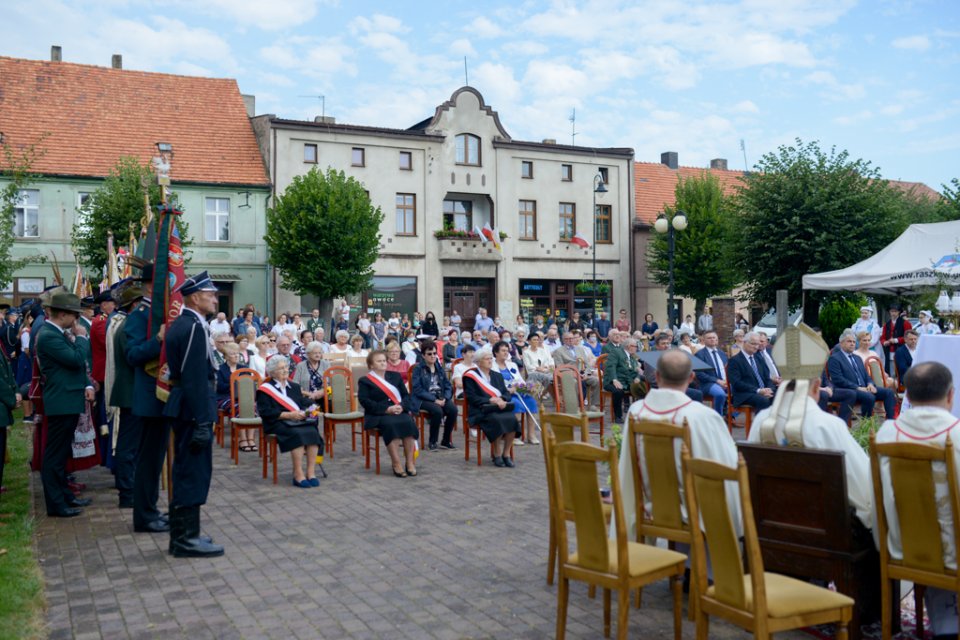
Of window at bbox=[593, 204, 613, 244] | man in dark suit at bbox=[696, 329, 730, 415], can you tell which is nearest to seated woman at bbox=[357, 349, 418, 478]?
man in dark suit at bbox=[696, 329, 730, 415]

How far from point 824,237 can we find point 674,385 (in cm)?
2249

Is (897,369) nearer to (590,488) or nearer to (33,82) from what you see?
(590,488)

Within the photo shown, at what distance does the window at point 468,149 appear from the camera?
3725cm

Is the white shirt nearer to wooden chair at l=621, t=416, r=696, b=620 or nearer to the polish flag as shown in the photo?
wooden chair at l=621, t=416, r=696, b=620

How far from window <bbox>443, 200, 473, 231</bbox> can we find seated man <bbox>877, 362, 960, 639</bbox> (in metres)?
33.2

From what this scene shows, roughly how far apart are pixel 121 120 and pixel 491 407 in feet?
93.0

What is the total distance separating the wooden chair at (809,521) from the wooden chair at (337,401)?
6.96 m

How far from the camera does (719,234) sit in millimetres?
38156

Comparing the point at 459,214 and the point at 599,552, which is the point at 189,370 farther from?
the point at 459,214

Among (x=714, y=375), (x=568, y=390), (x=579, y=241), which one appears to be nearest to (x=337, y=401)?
(x=568, y=390)

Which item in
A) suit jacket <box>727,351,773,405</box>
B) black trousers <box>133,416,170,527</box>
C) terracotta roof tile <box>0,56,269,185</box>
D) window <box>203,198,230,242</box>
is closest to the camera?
black trousers <box>133,416,170,527</box>

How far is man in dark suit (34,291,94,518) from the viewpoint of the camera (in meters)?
7.68

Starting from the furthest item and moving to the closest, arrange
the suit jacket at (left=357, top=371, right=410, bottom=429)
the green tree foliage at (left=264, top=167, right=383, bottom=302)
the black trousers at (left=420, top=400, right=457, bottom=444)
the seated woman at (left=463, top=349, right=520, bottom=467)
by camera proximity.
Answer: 1. the green tree foliage at (left=264, top=167, right=383, bottom=302)
2. the black trousers at (left=420, top=400, right=457, bottom=444)
3. the seated woman at (left=463, top=349, right=520, bottom=467)
4. the suit jacket at (left=357, top=371, right=410, bottom=429)

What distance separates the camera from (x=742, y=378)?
1164 cm
